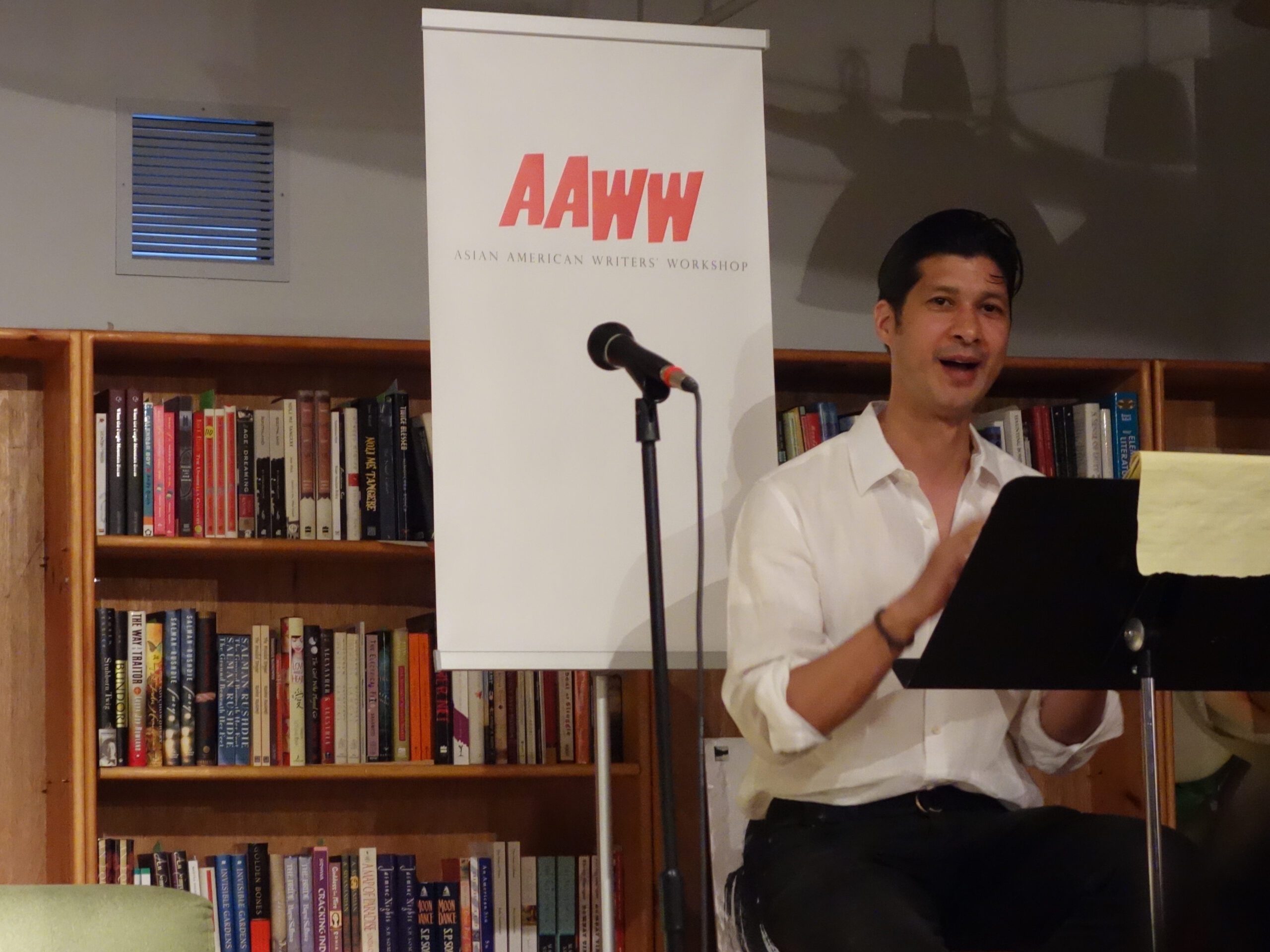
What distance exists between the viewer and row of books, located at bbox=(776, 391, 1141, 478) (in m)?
3.15

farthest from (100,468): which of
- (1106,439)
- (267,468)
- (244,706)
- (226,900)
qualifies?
(1106,439)

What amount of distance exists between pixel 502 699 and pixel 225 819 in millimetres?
613

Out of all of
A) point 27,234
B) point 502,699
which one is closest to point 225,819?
point 502,699

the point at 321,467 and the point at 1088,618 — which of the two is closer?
the point at 1088,618

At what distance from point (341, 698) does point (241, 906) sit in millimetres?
430

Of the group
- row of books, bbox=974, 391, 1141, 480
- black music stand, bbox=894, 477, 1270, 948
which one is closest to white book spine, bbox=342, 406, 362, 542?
row of books, bbox=974, 391, 1141, 480

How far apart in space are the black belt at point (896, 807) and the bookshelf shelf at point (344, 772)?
0.77 m

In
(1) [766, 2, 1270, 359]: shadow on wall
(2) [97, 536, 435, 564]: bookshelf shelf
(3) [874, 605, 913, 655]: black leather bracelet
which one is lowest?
(3) [874, 605, 913, 655]: black leather bracelet

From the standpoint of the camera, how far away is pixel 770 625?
6.53ft

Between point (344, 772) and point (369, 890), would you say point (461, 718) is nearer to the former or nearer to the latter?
point (344, 772)

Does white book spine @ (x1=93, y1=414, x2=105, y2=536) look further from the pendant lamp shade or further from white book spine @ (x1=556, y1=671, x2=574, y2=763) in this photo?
the pendant lamp shade

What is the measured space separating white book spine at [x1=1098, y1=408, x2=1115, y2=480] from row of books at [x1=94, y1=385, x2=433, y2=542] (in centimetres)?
140

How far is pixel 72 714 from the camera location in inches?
107

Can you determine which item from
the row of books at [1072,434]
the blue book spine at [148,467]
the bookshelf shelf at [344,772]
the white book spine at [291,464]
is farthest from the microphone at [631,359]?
the row of books at [1072,434]
